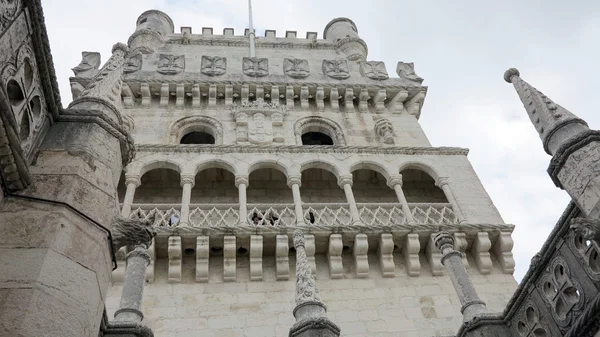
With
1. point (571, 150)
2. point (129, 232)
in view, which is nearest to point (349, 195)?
point (571, 150)

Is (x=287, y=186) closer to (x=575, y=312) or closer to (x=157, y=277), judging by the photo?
(x=157, y=277)

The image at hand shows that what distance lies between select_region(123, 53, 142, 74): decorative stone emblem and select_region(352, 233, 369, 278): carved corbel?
34.2ft

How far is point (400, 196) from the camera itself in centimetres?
1410

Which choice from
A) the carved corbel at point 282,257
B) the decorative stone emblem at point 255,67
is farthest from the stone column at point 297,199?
the decorative stone emblem at point 255,67

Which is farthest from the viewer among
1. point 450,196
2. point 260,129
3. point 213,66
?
point 213,66

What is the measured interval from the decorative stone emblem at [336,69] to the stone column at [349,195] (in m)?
5.82

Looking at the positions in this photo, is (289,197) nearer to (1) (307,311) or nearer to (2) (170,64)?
(2) (170,64)

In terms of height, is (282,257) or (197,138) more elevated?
(197,138)

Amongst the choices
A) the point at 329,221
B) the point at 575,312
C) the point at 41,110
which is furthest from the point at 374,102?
the point at 41,110

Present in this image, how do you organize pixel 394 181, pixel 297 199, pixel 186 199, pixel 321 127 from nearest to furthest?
pixel 186 199 < pixel 297 199 < pixel 394 181 < pixel 321 127

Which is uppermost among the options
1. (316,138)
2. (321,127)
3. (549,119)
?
(316,138)

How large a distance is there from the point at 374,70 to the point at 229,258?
10.8m

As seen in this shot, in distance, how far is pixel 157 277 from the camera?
1181 centimetres

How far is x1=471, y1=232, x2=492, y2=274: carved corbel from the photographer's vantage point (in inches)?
498
